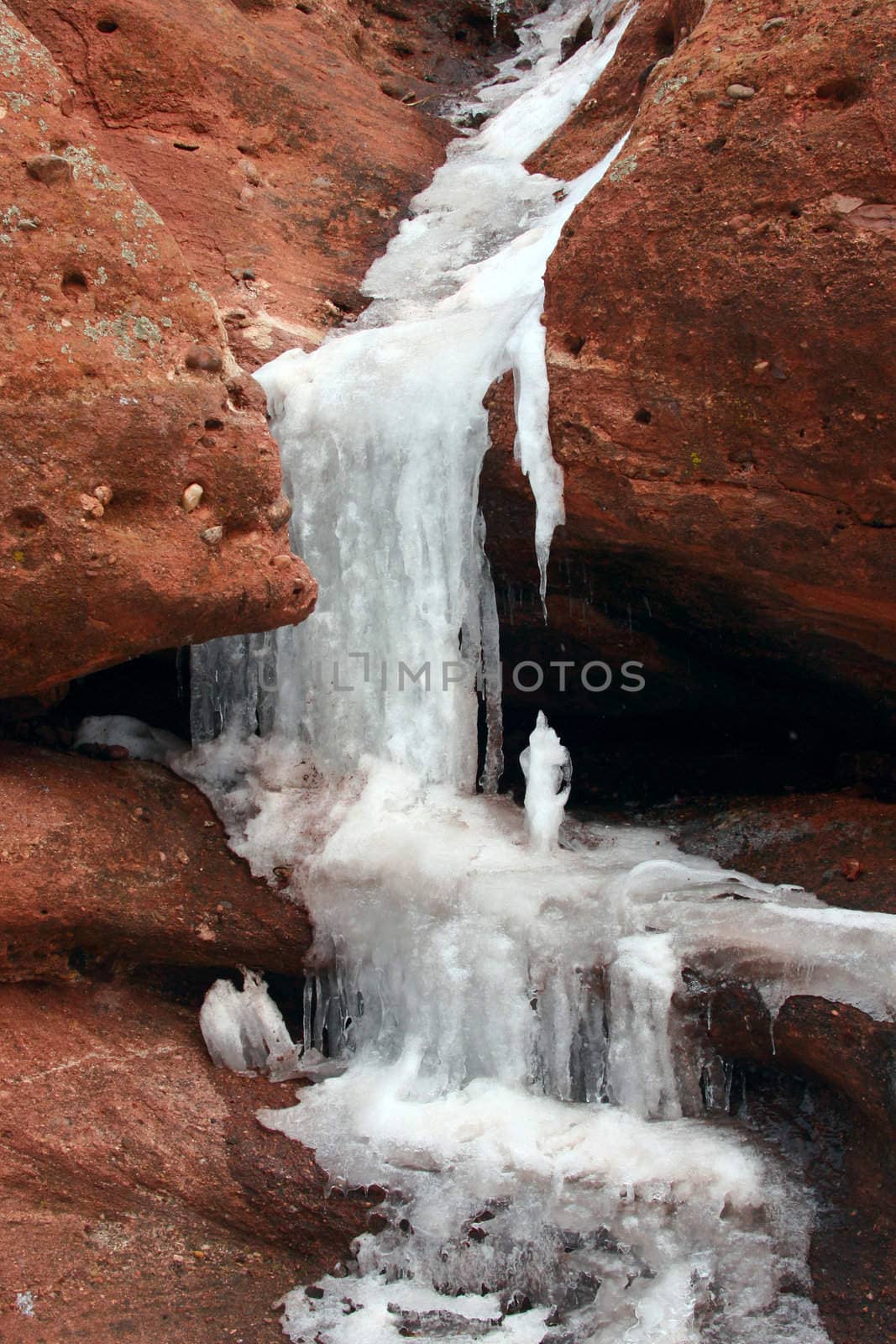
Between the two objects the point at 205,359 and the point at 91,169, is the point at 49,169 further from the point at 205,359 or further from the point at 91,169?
the point at 205,359

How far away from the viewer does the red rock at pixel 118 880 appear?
5.03m

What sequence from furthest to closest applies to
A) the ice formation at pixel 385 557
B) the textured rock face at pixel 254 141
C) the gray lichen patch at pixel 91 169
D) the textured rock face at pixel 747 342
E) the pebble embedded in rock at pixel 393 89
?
the pebble embedded in rock at pixel 393 89, the textured rock face at pixel 254 141, the ice formation at pixel 385 557, the gray lichen patch at pixel 91 169, the textured rock face at pixel 747 342

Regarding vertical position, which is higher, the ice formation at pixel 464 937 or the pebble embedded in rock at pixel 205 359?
the pebble embedded in rock at pixel 205 359

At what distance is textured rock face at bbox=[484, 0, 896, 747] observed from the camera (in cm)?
472

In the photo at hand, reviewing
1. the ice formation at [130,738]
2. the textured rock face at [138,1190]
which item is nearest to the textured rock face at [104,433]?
the ice formation at [130,738]

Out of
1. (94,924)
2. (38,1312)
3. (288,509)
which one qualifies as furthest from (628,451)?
(38,1312)

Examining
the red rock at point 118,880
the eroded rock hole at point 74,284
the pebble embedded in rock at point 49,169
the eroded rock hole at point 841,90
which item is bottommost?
the red rock at point 118,880

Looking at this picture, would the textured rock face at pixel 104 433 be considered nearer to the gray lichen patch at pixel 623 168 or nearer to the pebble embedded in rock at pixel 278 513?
the pebble embedded in rock at pixel 278 513

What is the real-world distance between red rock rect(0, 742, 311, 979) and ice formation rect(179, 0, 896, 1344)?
0.57 ft

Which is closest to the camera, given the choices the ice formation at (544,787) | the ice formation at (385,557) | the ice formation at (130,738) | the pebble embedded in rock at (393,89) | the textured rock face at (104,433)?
the textured rock face at (104,433)

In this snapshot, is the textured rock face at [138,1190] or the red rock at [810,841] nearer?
the textured rock face at [138,1190]

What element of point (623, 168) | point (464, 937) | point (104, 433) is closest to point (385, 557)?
point (104, 433)

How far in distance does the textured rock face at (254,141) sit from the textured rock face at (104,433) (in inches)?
59.8

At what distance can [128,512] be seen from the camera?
4836mm
